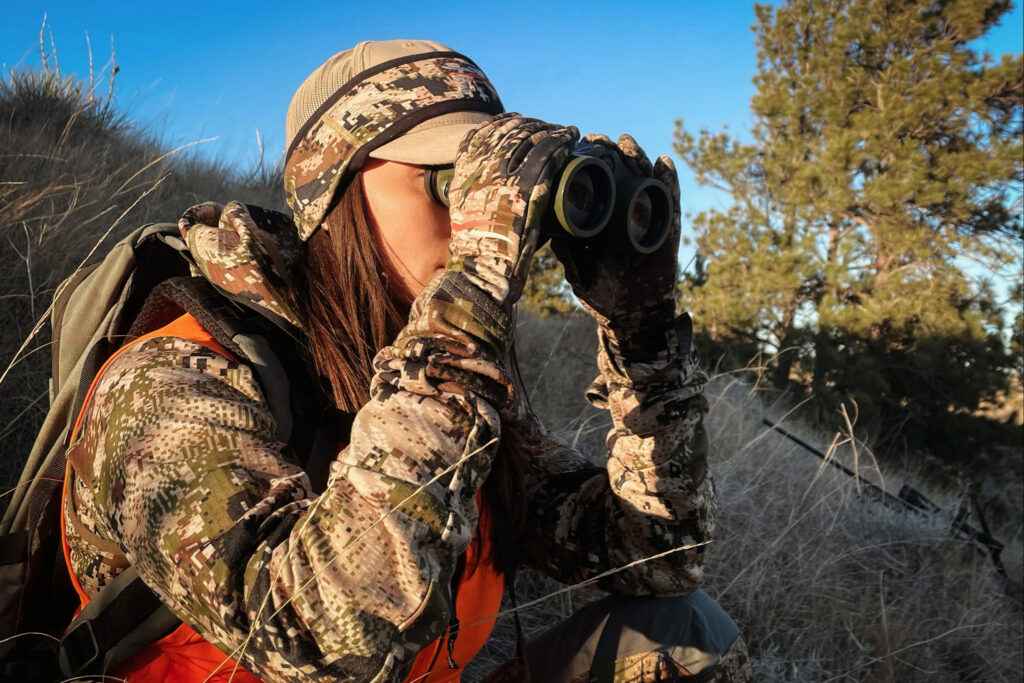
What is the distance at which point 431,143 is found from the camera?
4.53 feet

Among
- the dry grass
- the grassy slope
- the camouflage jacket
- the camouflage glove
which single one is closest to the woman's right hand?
the camouflage jacket

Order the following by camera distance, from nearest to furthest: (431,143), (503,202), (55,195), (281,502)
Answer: (281,502)
(503,202)
(431,143)
(55,195)

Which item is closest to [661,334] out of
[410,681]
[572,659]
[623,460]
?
[623,460]

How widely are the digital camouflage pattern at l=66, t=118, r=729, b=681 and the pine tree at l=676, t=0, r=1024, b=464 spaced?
29.7 ft

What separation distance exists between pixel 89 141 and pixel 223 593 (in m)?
3.98

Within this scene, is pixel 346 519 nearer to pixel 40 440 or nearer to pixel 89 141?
pixel 40 440

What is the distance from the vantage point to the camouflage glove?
1.56 m

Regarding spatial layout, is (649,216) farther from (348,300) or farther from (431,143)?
(348,300)

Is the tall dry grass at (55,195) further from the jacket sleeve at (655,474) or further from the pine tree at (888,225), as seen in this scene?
the pine tree at (888,225)

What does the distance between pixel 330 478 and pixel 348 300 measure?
48 cm

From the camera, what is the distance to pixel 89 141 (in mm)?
4055

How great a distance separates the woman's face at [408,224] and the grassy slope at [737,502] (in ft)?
3.15

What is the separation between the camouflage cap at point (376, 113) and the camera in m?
1.43

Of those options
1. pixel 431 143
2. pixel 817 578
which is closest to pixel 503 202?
pixel 431 143
